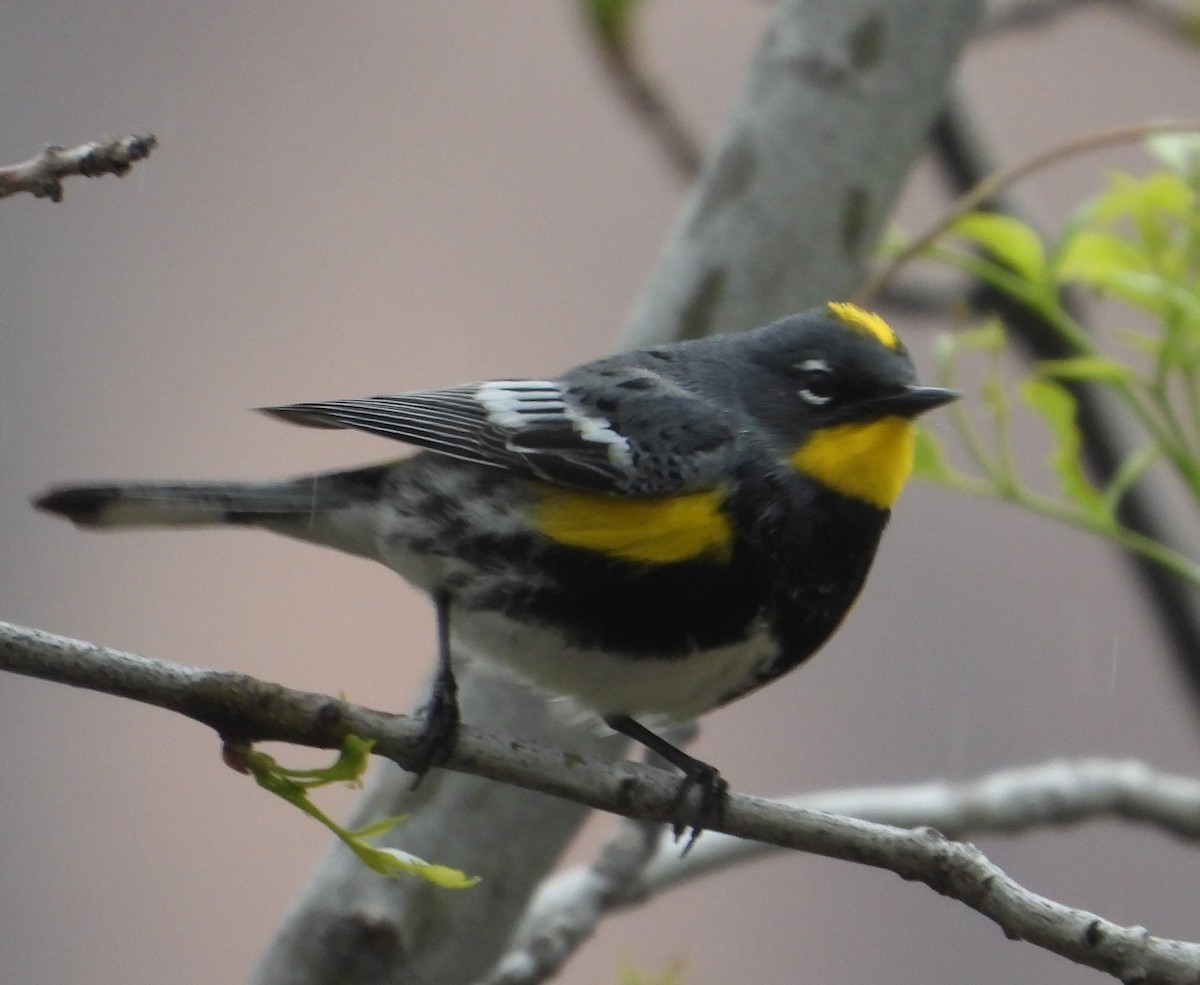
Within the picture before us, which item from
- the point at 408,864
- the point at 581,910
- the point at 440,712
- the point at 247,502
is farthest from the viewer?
the point at 247,502

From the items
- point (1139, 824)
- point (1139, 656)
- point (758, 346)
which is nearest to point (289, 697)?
point (758, 346)

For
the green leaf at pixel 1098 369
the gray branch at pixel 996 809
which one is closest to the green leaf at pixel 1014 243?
the green leaf at pixel 1098 369

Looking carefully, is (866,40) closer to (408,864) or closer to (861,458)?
(861,458)

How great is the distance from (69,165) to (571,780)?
0.69 m

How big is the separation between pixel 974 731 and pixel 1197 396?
176 centimetres

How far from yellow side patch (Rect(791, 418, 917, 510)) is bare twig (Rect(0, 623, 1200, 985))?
0.54m

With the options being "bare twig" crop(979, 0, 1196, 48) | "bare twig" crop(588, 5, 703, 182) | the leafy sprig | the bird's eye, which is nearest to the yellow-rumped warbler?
the bird's eye

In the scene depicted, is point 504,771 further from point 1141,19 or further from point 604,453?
point 1141,19

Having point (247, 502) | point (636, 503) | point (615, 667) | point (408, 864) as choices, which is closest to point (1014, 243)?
point (636, 503)

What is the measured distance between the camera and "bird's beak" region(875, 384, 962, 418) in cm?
183

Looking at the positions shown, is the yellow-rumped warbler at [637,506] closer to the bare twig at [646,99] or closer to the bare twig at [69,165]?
the bare twig at [69,165]

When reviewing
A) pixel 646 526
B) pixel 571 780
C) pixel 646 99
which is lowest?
pixel 571 780

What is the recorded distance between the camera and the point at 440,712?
1.66 m

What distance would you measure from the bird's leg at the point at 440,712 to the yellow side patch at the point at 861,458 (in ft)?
1.56
